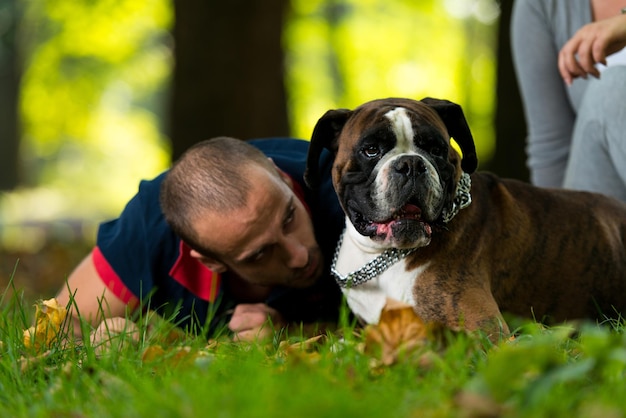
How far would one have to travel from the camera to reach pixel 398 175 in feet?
10.4

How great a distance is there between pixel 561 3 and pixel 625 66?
3.03ft

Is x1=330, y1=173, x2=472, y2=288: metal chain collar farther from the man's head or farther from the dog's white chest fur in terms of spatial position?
the man's head

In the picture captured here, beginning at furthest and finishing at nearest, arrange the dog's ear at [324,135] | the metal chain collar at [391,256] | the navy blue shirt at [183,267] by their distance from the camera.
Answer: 1. the navy blue shirt at [183,267]
2. the dog's ear at [324,135]
3. the metal chain collar at [391,256]

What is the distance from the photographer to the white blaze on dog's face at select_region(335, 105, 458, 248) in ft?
10.4

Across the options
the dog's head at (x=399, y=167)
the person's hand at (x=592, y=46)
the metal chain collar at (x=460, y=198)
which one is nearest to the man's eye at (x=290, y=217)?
the dog's head at (x=399, y=167)

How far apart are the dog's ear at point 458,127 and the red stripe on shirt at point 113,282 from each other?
182 centimetres

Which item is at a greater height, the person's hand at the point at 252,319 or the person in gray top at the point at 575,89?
the person in gray top at the point at 575,89

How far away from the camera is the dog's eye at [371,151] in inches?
132

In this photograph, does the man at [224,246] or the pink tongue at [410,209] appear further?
the man at [224,246]

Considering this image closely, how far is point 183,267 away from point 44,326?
3.38ft

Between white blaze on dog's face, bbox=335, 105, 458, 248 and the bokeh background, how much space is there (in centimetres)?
442

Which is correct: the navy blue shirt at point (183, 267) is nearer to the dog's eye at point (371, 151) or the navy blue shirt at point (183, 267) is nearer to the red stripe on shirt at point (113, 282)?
the red stripe on shirt at point (113, 282)

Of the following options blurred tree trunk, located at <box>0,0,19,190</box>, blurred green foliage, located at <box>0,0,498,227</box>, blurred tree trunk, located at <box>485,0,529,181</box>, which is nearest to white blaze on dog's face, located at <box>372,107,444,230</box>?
blurred tree trunk, located at <box>485,0,529,181</box>

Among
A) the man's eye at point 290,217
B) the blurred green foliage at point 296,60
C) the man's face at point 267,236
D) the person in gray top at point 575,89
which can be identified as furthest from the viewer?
the blurred green foliage at point 296,60
